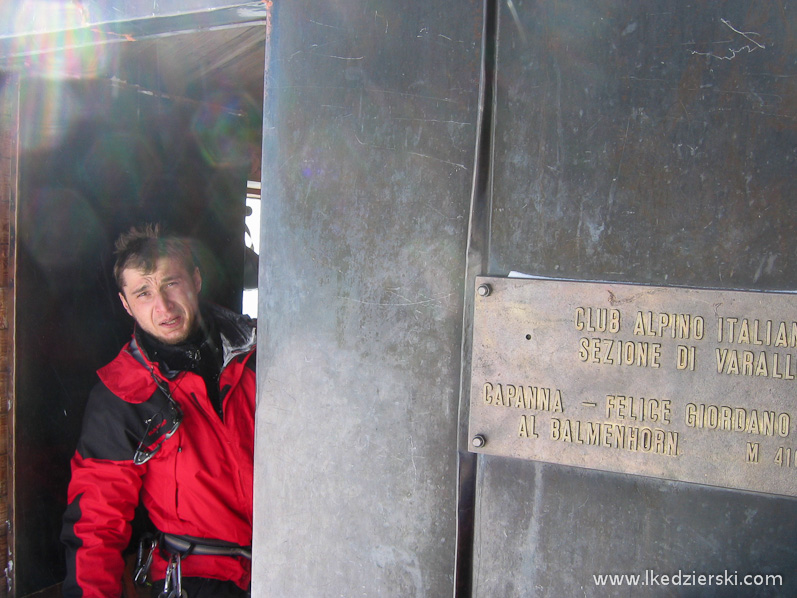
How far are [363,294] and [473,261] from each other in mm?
289

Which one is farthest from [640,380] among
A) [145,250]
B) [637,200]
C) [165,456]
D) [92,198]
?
[92,198]

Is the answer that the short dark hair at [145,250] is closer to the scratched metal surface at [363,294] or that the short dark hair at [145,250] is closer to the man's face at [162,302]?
the man's face at [162,302]

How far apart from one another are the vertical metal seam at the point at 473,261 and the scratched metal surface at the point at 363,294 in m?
0.02

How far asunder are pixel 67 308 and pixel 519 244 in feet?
7.32

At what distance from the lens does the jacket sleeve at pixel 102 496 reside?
2.19 metres

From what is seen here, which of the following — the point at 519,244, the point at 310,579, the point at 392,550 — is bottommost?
the point at 310,579

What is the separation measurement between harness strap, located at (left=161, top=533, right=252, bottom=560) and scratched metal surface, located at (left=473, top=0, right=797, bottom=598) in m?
1.49

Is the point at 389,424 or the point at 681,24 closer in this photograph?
the point at 681,24

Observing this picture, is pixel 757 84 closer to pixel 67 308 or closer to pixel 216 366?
pixel 216 366

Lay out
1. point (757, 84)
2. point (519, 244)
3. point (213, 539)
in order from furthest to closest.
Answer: point (213, 539) → point (519, 244) → point (757, 84)

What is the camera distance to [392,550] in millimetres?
1406

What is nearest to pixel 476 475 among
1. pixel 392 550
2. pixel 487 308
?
pixel 392 550

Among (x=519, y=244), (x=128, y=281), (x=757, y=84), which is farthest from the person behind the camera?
(x=128, y=281)

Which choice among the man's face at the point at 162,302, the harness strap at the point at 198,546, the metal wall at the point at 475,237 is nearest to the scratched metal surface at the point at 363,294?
the metal wall at the point at 475,237
